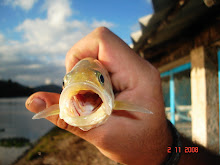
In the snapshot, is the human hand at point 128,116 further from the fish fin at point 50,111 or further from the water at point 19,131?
the water at point 19,131

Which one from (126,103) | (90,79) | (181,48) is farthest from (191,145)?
(181,48)

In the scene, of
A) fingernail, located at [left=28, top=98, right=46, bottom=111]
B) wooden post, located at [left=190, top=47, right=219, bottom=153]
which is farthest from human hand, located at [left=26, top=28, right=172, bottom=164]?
wooden post, located at [left=190, top=47, right=219, bottom=153]

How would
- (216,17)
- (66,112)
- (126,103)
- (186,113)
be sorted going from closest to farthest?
1. (66,112)
2. (126,103)
3. (216,17)
4. (186,113)

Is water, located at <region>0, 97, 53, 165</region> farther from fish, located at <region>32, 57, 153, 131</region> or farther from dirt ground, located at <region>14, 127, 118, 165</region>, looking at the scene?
fish, located at <region>32, 57, 153, 131</region>

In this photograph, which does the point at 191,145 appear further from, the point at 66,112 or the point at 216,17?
the point at 216,17

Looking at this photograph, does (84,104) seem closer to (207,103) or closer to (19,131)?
(207,103)

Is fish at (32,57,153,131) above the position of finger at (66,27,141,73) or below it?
below
